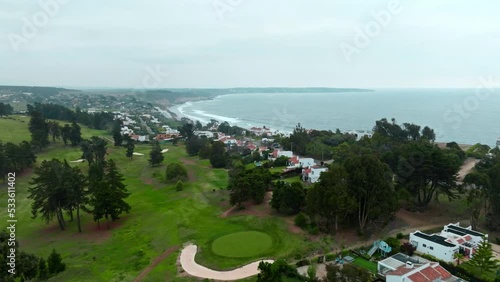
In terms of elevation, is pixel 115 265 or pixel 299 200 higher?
pixel 299 200

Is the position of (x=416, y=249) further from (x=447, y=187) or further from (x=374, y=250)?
(x=447, y=187)

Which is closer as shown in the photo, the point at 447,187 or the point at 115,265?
the point at 115,265

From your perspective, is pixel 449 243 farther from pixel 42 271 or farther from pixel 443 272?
pixel 42 271

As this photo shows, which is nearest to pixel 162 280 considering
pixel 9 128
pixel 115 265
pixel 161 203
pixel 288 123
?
pixel 115 265

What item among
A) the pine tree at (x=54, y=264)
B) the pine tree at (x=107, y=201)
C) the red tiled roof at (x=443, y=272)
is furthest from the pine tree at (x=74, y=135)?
the red tiled roof at (x=443, y=272)

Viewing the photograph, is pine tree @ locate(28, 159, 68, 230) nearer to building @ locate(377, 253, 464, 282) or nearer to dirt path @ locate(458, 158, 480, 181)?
building @ locate(377, 253, 464, 282)

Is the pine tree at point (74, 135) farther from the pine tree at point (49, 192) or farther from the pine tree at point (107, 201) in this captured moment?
the pine tree at point (107, 201)
